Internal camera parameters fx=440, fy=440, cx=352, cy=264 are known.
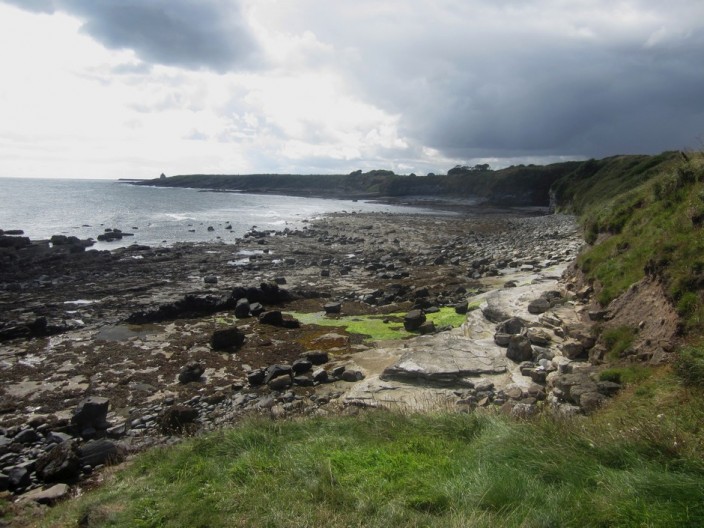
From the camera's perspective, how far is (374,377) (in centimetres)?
1273

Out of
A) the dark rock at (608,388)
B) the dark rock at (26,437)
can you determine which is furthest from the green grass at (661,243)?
the dark rock at (26,437)

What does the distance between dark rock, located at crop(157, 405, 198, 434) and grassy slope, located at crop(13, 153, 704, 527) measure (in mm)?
2333

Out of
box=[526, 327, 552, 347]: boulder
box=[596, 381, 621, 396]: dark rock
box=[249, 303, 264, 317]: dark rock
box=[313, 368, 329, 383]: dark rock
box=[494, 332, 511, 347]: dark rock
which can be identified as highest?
box=[596, 381, 621, 396]: dark rock

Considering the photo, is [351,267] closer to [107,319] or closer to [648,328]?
[107,319]

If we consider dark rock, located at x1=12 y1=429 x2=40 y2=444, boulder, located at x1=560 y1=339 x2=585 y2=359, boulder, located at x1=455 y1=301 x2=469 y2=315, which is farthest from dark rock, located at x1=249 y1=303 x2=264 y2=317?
boulder, located at x1=560 y1=339 x2=585 y2=359

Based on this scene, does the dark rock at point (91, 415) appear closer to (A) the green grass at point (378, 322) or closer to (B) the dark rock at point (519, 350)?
(A) the green grass at point (378, 322)

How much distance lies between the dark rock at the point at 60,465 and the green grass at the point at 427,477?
173cm

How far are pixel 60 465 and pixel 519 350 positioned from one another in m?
11.3

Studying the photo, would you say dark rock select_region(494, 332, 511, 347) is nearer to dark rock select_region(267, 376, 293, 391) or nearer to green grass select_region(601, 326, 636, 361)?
green grass select_region(601, 326, 636, 361)

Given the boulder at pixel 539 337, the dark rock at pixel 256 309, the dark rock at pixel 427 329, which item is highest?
the boulder at pixel 539 337

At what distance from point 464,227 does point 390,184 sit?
11234 centimetres

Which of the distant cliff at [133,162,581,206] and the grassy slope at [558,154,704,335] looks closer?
the grassy slope at [558,154,704,335]

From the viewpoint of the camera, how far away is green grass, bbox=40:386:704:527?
503 cm

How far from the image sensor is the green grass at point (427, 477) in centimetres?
503
